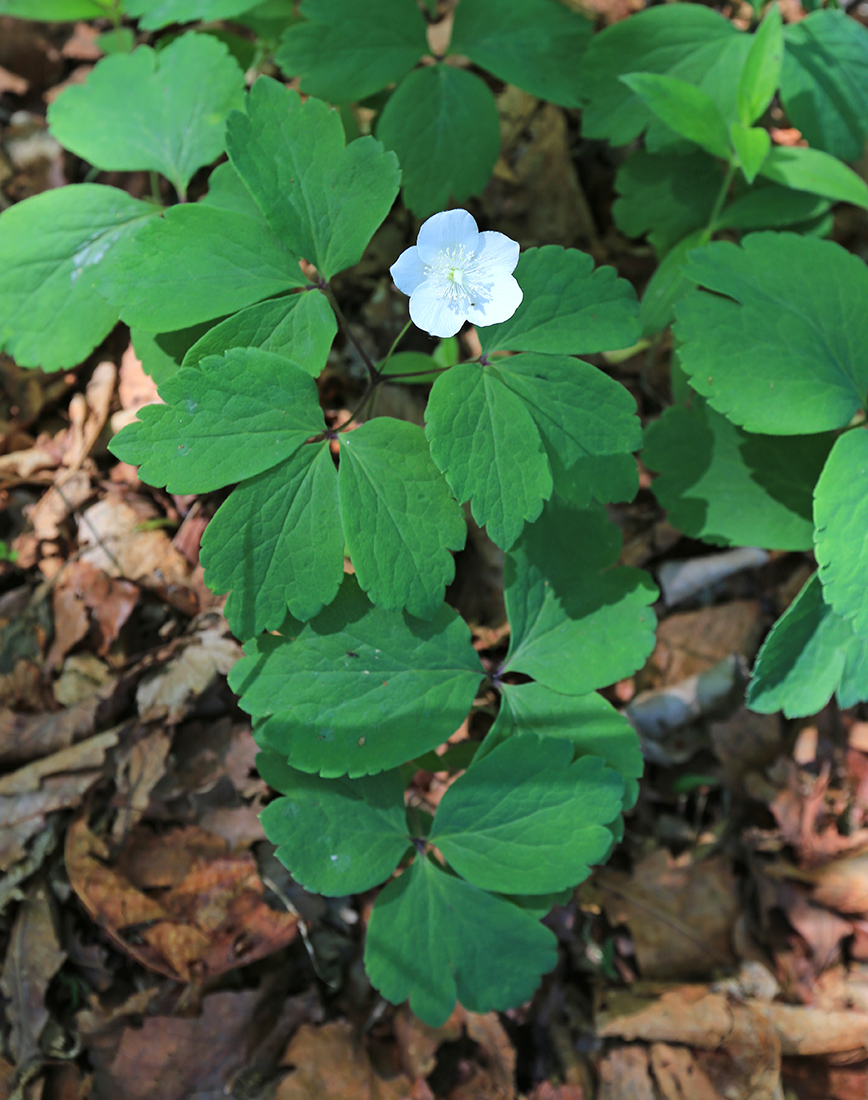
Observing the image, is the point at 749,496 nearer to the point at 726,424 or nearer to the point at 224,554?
the point at 726,424

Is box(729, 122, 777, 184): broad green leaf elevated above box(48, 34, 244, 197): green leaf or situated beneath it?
situated beneath

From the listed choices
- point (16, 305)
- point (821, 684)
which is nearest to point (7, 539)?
point (16, 305)

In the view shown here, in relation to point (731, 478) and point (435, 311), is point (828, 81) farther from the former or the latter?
point (435, 311)

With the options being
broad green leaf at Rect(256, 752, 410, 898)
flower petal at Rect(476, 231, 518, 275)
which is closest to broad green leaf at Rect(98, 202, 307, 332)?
→ flower petal at Rect(476, 231, 518, 275)

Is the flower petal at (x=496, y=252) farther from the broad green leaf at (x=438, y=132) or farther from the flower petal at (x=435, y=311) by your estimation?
the broad green leaf at (x=438, y=132)

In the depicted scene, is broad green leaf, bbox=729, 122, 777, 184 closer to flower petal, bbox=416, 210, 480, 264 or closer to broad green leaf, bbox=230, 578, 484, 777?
flower petal, bbox=416, 210, 480, 264

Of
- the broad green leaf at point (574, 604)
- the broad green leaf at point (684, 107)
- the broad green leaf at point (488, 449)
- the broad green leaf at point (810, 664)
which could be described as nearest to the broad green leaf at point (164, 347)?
the broad green leaf at point (488, 449)
